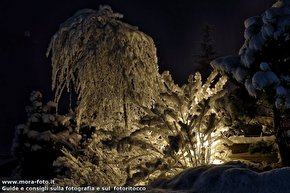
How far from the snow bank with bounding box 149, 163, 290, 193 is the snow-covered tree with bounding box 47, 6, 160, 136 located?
2.43 meters

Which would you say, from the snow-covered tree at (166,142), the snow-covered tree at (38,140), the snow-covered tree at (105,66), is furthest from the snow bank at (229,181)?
the snow-covered tree at (38,140)

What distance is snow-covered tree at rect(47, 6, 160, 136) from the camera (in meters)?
8.85

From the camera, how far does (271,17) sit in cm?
802

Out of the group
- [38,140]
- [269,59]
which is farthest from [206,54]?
[269,59]

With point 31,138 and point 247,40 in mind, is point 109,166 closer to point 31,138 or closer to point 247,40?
point 247,40

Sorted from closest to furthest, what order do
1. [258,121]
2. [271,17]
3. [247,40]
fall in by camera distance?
[271,17]
[247,40]
[258,121]

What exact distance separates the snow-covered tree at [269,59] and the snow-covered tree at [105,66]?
1.98 metres

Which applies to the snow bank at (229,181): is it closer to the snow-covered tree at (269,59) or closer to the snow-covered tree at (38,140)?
the snow-covered tree at (269,59)

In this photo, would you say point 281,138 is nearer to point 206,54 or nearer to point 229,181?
point 229,181

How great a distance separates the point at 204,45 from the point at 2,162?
11.8 meters

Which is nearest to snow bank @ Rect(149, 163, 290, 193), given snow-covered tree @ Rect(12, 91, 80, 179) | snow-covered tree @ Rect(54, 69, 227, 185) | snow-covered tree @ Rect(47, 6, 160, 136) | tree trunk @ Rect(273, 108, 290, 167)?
snow-covered tree @ Rect(54, 69, 227, 185)

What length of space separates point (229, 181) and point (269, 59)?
2619mm

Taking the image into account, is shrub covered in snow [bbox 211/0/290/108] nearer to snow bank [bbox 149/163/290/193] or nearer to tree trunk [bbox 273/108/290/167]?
tree trunk [bbox 273/108/290/167]

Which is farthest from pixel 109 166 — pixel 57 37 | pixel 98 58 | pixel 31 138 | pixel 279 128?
pixel 31 138
